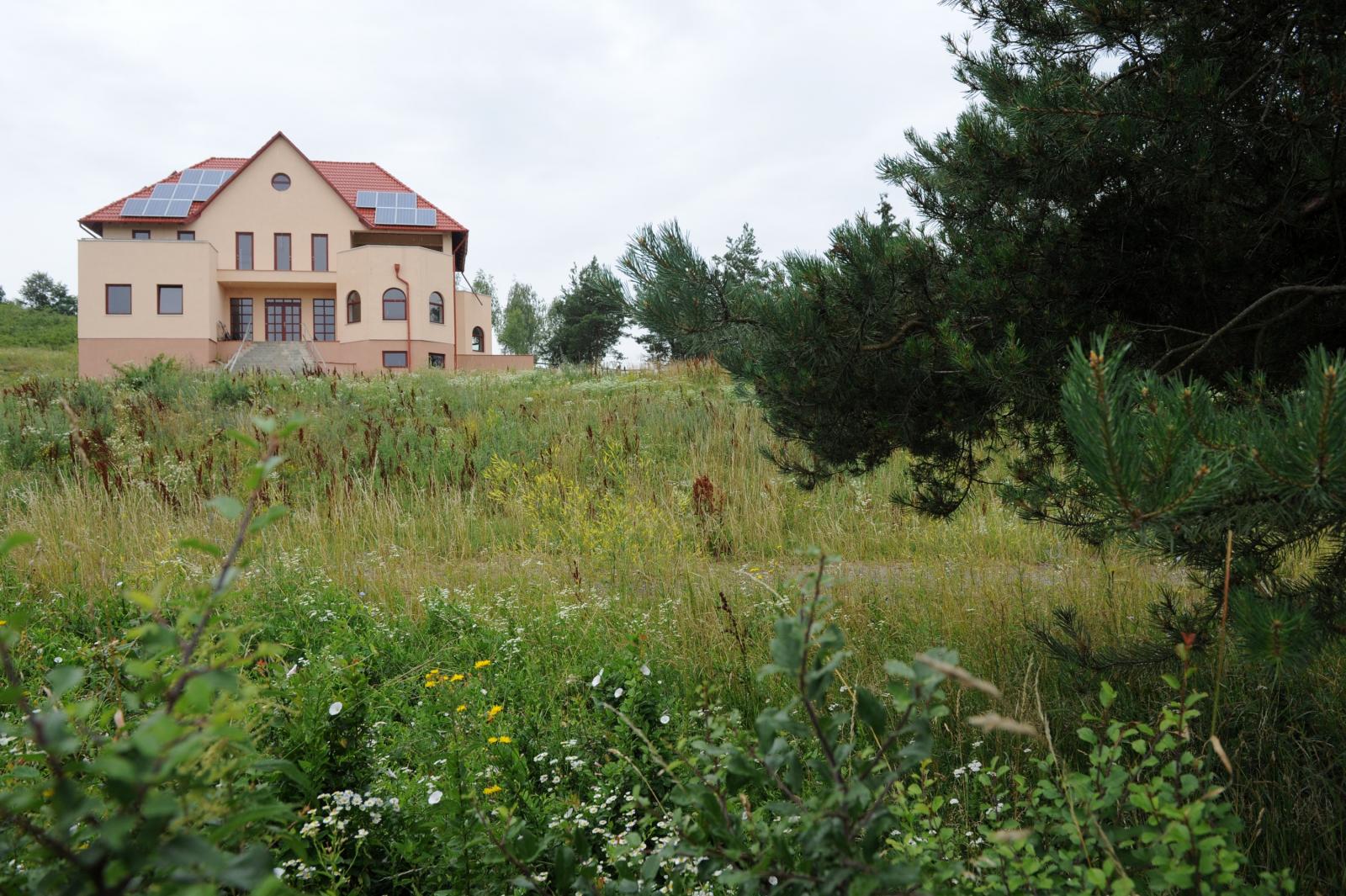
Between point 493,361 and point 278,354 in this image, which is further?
point 493,361

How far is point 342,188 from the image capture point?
31297 millimetres

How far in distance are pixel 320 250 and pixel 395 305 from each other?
4096mm

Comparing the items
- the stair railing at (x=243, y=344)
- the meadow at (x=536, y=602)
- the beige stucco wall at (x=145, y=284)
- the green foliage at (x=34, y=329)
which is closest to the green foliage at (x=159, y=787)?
the meadow at (x=536, y=602)

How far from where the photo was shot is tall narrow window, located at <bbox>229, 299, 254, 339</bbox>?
98.8ft

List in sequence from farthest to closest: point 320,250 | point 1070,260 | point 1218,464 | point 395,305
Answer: point 320,250 < point 395,305 < point 1070,260 < point 1218,464

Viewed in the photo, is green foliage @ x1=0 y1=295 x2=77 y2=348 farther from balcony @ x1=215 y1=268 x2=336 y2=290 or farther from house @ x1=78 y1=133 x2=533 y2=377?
balcony @ x1=215 y1=268 x2=336 y2=290

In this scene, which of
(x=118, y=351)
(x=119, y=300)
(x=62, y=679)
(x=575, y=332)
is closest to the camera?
(x=62, y=679)

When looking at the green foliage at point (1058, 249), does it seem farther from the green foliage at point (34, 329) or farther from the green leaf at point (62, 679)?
the green foliage at point (34, 329)

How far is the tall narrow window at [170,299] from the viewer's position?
1065 inches

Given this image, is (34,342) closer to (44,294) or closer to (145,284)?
(145,284)

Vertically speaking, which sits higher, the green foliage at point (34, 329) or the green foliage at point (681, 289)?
the green foliage at point (34, 329)

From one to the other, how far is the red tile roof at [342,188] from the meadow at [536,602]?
73.7ft

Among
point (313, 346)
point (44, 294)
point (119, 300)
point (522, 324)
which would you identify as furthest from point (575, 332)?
point (44, 294)

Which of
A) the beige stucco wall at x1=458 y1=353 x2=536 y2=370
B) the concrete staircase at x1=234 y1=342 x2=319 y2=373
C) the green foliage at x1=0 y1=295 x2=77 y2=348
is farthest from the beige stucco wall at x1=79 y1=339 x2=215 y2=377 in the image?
the green foliage at x1=0 y1=295 x2=77 y2=348
